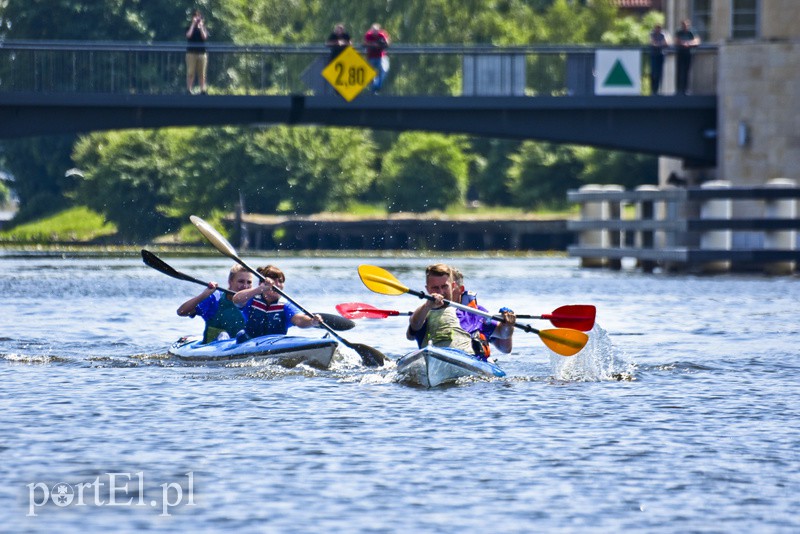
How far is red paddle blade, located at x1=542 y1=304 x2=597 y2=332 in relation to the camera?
60.6 feet

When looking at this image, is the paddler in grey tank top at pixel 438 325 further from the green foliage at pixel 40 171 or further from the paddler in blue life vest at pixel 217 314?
the green foliage at pixel 40 171

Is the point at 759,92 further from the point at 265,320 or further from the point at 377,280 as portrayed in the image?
the point at 265,320

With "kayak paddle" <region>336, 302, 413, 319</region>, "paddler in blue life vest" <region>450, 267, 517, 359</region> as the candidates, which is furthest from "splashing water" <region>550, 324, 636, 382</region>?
"kayak paddle" <region>336, 302, 413, 319</region>

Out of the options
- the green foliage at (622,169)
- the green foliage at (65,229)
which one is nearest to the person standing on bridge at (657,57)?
the green foliage at (622,169)

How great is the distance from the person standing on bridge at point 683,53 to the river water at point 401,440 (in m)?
16.2

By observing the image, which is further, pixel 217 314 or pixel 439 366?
pixel 217 314

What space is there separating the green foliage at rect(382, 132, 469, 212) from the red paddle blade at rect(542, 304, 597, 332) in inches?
2105

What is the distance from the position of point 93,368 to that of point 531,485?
8904 mm

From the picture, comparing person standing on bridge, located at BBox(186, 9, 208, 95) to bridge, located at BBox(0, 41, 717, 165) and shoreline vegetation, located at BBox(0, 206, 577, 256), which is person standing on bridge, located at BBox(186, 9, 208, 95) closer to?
bridge, located at BBox(0, 41, 717, 165)

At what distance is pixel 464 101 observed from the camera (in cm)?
3984

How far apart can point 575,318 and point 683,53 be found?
23.2 meters

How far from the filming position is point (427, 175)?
7200 cm

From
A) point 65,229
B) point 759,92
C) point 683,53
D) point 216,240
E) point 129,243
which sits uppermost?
point 683,53

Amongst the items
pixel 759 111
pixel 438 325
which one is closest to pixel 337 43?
pixel 759 111
